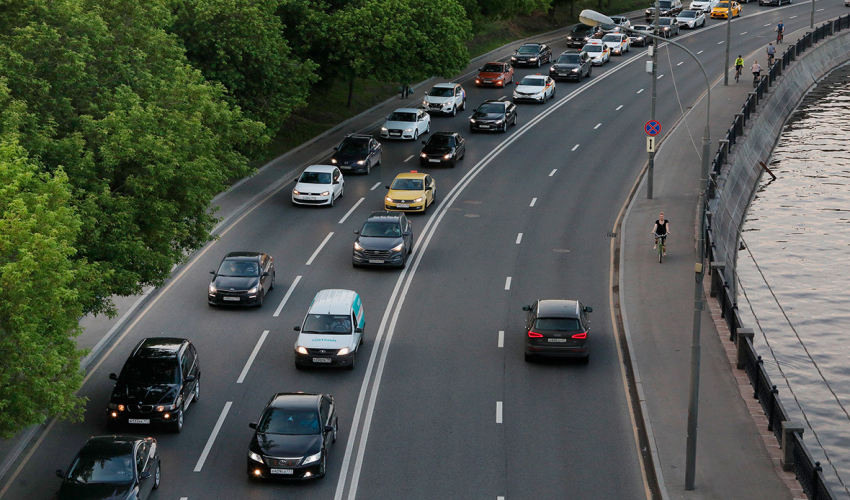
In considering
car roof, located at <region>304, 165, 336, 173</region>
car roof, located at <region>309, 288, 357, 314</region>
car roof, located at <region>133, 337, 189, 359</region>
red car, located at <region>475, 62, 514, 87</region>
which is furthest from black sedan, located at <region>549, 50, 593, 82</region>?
car roof, located at <region>133, 337, 189, 359</region>

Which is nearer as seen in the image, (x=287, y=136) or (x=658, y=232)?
(x=658, y=232)

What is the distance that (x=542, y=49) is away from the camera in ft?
241

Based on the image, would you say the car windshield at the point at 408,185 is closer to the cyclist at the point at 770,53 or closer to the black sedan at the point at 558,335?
the black sedan at the point at 558,335

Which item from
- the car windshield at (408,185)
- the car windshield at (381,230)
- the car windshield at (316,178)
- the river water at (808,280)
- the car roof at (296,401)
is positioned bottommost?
the river water at (808,280)

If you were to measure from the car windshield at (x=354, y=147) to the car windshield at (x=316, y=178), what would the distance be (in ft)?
15.6

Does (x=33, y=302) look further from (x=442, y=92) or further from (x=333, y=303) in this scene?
(x=442, y=92)

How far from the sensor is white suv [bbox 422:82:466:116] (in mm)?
59062

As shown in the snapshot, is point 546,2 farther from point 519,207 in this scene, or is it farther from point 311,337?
point 311,337

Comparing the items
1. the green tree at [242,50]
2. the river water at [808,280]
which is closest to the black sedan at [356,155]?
the green tree at [242,50]

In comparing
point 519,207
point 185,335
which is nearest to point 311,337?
point 185,335

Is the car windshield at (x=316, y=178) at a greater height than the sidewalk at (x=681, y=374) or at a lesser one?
greater

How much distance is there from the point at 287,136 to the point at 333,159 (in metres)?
7.22

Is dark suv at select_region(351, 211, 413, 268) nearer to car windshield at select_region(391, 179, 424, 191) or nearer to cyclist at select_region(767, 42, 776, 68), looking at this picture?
car windshield at select_region(391, 179, 424, 191)

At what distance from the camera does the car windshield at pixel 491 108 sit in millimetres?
56034
